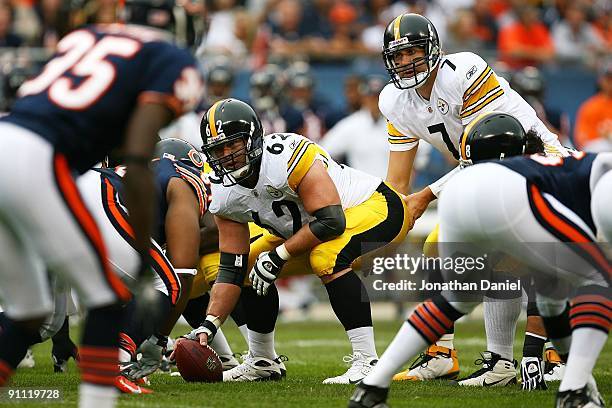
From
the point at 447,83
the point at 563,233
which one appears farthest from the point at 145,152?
the point at 447,83

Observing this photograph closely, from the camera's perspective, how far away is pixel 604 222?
4180 millimetres

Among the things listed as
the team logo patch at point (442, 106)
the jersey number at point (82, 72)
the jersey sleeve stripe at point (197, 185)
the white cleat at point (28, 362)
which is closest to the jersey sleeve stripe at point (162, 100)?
the jersey number at point (82, 72)

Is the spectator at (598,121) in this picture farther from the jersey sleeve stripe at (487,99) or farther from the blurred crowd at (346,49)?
the jersey sleeve stripe at (487,99)

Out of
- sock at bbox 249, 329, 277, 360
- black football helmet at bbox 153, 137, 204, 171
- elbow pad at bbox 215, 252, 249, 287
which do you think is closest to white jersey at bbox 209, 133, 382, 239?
elbow pad at bbox 215, 252, 249, 287

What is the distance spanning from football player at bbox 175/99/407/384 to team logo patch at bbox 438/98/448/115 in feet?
2.37

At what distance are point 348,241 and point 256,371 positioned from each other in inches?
36.8

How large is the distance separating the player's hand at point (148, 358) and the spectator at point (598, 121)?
A: 23.2 feet

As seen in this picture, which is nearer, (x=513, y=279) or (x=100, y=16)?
(x=513, y=279)

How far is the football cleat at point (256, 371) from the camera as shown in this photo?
20.1 feet

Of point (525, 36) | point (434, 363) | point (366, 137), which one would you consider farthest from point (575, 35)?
point (434, 363)

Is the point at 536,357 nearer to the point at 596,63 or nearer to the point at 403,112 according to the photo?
the point at 403,112

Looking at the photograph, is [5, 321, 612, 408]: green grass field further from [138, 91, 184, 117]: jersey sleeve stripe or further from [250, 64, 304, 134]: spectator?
[250, 64, 304, 134]: spectator

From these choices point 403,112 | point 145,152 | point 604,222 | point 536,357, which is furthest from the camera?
point 403,112

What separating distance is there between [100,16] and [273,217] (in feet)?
8.90
